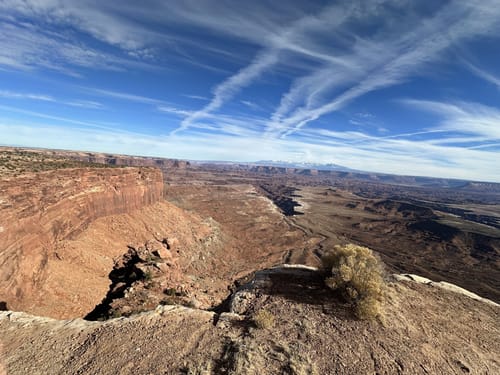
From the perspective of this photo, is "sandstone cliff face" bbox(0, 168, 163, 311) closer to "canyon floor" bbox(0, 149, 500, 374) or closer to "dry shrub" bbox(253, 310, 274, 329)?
"canyon floor" bbox(0, 149, 500, 374)

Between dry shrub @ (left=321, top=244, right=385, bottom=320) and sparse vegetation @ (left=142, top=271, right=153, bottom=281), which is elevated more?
dry shrub @ (left=321, top=244, right=385, bottom=320)

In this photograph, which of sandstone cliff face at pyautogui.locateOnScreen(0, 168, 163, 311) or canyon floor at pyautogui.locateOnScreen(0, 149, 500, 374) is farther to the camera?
sandstone cliff face at pyautogui.locateOnScreen(0, 168, 163, 311)

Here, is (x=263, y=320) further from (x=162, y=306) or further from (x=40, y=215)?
(x=40, y=215)

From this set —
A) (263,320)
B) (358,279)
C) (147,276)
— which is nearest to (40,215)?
(147,276)

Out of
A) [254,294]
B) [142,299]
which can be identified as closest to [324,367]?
[254,294]

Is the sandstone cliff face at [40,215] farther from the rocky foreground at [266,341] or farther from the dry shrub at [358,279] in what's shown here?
the dry shrub at [358,279]

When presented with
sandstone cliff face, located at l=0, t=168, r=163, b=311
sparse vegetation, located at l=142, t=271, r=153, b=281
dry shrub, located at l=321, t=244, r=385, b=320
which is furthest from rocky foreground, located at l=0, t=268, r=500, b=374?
sparse vegetation, located at l=142, t=271, r=153, b=281

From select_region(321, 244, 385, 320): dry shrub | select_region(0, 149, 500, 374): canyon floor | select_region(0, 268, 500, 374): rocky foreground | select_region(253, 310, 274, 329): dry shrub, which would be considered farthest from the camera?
select_region(321, 244, 385, 320): dry shrub
